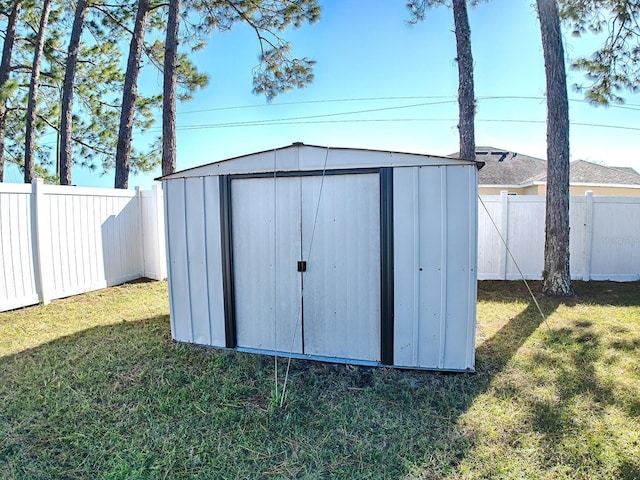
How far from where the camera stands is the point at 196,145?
10.1 metres

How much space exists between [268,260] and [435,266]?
5.14ft

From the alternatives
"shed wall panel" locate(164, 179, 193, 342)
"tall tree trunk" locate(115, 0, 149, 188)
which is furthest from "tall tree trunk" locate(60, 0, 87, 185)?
"shed wall panel" locate(164, 179, 193, 342)

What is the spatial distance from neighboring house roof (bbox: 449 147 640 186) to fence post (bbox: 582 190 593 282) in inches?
206

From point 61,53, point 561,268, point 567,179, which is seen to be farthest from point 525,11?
point 61,53

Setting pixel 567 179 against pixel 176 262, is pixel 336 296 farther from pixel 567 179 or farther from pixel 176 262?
pixel 567 179

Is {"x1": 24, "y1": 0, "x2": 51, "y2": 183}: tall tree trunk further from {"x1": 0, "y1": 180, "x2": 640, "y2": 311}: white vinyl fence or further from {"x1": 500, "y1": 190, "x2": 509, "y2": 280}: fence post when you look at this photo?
{"x1": 500, "y1": 190, "x2": 509, "y2": 280}: fence post

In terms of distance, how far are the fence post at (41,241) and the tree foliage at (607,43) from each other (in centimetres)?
877

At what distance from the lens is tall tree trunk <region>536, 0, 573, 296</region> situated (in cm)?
561

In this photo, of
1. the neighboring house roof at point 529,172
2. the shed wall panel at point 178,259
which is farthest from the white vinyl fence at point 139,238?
the neighboring house roof at point 529,172

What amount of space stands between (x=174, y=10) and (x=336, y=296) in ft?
21.5

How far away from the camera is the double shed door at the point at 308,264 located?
330 centimetres

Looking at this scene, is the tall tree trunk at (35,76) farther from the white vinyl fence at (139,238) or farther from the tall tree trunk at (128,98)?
the white vinyl fence at (139,238)

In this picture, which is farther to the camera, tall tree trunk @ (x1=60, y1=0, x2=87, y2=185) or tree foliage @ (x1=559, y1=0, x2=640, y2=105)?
tall tree trunk @ (x1=60, y1=0, x2=87, y2=185)

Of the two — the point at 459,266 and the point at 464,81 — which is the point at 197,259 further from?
the point at 464,81
